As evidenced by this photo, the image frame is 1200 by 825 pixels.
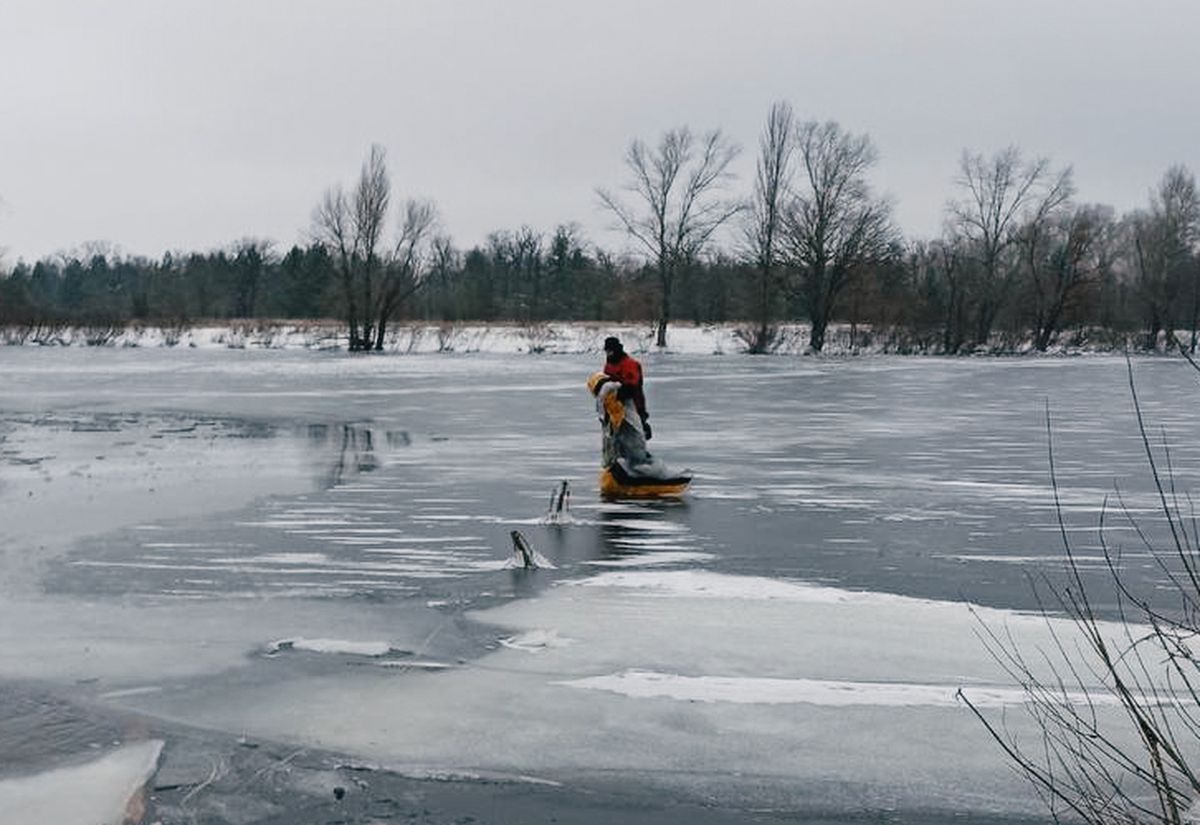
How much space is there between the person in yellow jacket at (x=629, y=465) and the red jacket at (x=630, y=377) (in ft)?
0.27

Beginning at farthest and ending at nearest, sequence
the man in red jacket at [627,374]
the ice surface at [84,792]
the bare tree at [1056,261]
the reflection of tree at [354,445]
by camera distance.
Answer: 1. the bare tree at [1056,261]
2. the reflection of tree at [354,445]
3. the man in red jacket at [627,374]
4. the ice surface at [84,792]

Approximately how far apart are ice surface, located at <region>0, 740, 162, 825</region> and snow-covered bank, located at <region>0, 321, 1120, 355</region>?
5177cm

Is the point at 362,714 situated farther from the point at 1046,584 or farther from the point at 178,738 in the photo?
the point at 1046,584

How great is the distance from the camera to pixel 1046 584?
886cm

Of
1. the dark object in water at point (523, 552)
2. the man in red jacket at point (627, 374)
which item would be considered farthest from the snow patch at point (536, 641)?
the man in red jacket at point (627, 374)

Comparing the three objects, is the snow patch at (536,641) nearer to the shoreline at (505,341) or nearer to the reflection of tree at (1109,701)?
the reflection of tree at (1109,701)

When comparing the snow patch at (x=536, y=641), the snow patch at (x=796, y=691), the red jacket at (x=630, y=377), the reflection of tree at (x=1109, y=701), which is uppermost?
the red jacket at (x=630, y=377)

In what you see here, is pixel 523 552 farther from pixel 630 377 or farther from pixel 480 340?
pixel 480 340

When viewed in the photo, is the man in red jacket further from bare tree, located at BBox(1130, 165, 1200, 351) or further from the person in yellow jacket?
bare tree, located at BBox(1130, 165, 1200, 351)

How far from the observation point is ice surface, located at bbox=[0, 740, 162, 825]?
4.70 m

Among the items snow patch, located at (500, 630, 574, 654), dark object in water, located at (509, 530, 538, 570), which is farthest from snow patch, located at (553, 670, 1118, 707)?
dark object in water, located at (509, 530, 538, 570)

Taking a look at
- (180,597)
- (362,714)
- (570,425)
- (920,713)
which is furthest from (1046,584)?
(570,425)

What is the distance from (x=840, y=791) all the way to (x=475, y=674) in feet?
7.44

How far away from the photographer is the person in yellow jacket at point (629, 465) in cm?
1305
